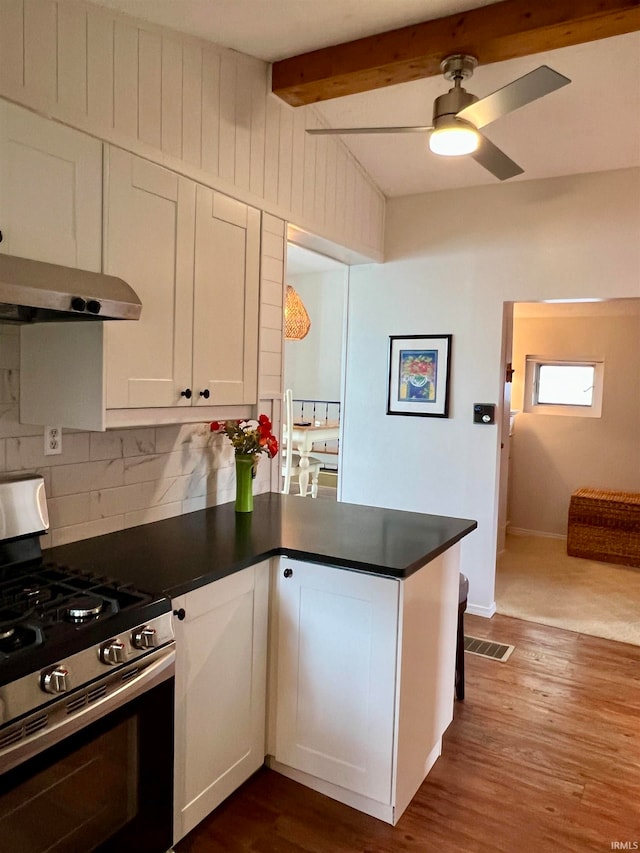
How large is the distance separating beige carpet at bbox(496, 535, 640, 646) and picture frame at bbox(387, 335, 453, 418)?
1383mm

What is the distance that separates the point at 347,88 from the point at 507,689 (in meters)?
2.90

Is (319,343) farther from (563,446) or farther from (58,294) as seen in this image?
(58,294)

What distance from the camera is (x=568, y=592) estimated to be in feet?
14.1

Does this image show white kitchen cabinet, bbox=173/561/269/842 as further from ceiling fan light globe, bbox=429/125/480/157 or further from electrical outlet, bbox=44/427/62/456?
ceiling fan light globe, bbox=429/125/480/157

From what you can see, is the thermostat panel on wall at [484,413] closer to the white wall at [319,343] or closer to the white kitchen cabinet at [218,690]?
the white kitchen cabinet at [218,690]

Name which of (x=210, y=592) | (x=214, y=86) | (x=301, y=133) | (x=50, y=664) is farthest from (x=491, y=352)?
(x=50, y=664)

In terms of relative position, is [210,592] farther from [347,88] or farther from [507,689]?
[347,88]

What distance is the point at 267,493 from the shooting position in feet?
10.1

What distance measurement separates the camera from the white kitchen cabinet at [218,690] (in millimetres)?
1824

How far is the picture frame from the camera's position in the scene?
3992 millimetres

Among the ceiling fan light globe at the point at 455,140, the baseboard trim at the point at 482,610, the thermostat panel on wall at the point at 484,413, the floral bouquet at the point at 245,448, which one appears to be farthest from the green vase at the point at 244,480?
the baseboard trim at the point at 482,610

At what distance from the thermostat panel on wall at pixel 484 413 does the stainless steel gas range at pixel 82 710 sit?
8.74 feet

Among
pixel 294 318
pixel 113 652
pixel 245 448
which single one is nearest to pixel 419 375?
pixel 294 318

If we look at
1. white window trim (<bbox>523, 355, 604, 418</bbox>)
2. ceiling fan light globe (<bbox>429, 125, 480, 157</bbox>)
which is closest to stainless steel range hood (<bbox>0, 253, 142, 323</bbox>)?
ceiling fan light globe (<bbox>429, 125, 480, 157</bbox>)
